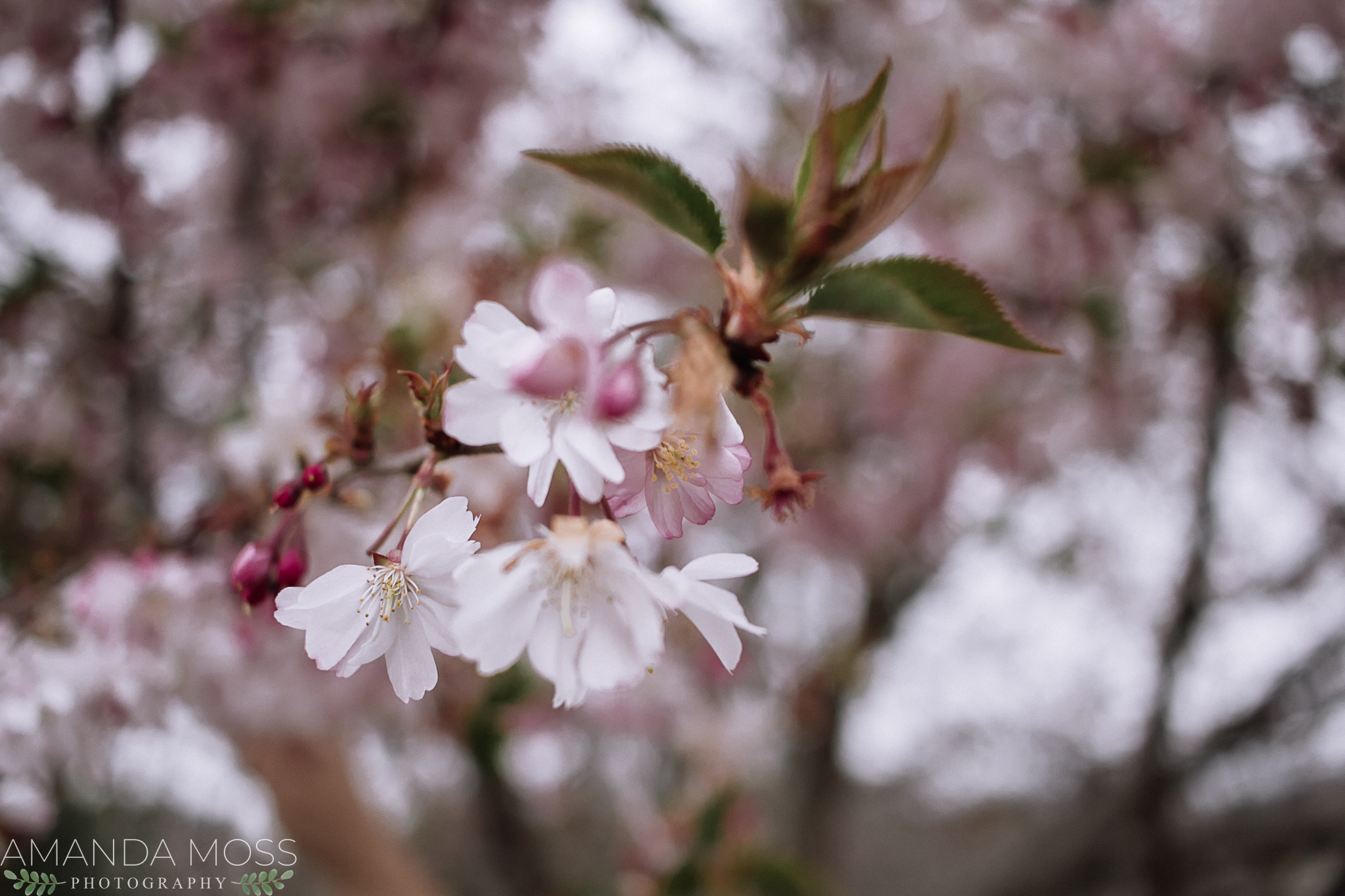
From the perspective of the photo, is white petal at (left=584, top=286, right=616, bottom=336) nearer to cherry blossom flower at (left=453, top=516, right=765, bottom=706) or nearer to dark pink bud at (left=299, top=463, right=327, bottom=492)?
cherry blossom flower at (left=453, top=516, right=765, bottom=706)

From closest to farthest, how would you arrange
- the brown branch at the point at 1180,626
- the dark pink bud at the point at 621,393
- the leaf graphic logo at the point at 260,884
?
the dark pink bud at the point at 621,393 < the leaf graphic logo at the point at 260,884 < the brown branch at the point at 1180,626

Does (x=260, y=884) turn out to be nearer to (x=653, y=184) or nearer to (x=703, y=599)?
(x=703, y=599)

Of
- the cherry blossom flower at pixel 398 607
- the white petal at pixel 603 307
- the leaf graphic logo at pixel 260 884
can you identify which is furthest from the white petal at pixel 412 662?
the leaf graphic logo at pixel 260 884

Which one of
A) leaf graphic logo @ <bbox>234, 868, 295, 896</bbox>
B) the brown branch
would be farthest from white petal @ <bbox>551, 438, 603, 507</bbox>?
the brown branch

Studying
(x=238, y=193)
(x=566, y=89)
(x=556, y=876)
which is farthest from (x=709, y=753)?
(x=566, y=89)

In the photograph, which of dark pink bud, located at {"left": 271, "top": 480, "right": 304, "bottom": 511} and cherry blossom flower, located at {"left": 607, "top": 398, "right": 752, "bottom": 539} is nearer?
cherry blossom flower, located at {"left": 607, "top": 398, "right": 752, "bottom": 539}

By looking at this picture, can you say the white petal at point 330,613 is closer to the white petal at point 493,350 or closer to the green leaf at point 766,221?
the white petal at point 493,350
